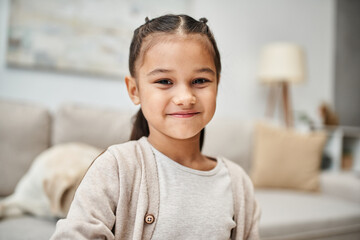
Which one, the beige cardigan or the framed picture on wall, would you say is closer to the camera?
the beige cardigan

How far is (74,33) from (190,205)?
1979 millimetres

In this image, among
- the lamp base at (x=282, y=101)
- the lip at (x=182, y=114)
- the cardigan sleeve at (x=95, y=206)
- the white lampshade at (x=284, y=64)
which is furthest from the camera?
the lamp base at (x=282, y=101)

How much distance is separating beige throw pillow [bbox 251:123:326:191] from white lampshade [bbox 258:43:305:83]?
759mm

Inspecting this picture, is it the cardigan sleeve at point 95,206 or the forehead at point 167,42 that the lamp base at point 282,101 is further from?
the cardigan sleeve at point 95,206

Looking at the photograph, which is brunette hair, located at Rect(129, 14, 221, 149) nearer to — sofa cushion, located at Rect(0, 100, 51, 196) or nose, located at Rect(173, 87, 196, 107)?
nose, located at Rect(173, 87, 196, 107)

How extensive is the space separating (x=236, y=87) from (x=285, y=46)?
0.57 meters

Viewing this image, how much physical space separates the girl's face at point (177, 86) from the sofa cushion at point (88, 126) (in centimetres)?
109

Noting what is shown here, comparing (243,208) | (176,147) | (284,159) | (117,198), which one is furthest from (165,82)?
(284,159)

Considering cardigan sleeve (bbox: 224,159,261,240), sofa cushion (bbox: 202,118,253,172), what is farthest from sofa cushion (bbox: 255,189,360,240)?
cardigan sleeve (bbox: 224,159,261,240)

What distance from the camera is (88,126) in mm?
1896

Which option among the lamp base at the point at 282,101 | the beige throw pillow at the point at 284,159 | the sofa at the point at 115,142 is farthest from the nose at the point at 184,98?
the lamp base at the point at 282,101

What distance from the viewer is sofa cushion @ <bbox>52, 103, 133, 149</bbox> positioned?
1.86 meters

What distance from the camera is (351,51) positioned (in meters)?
3.87

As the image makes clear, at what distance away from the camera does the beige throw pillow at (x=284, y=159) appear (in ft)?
7.36
